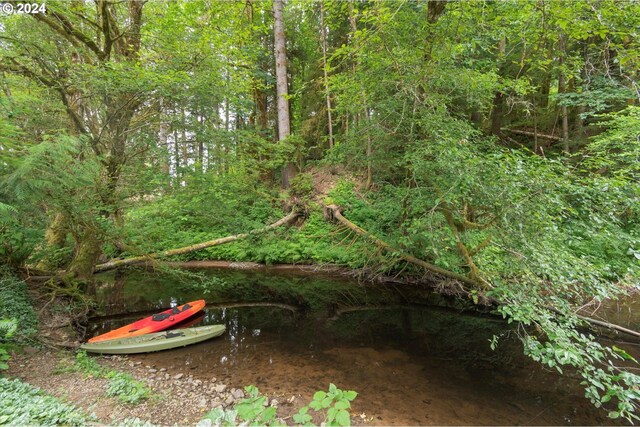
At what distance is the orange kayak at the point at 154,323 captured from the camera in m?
5.60

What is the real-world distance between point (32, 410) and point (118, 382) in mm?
1394

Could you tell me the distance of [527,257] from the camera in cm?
412

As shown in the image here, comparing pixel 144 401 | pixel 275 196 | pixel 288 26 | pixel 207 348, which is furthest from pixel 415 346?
pixel 288 26

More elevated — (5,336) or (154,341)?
(5,336)

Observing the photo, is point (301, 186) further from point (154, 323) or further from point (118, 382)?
point (118, 382)

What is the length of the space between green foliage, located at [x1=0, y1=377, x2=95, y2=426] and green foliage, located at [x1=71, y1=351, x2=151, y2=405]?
721 mm

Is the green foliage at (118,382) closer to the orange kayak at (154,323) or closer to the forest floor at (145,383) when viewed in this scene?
the forest floor at (145,383)

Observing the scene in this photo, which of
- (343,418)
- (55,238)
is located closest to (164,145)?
(55,238)

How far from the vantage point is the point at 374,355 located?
211 inches

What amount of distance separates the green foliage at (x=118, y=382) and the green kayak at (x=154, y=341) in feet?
1.74

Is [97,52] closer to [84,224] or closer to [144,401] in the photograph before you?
[84,224]

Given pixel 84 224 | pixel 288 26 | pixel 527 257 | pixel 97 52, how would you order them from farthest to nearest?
pixel 288 26 → pixel 97 52 → pixel 84 224 → pixel 527 257

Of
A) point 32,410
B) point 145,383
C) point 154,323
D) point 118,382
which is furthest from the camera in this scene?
point 154,323

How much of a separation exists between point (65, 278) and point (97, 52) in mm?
5225
